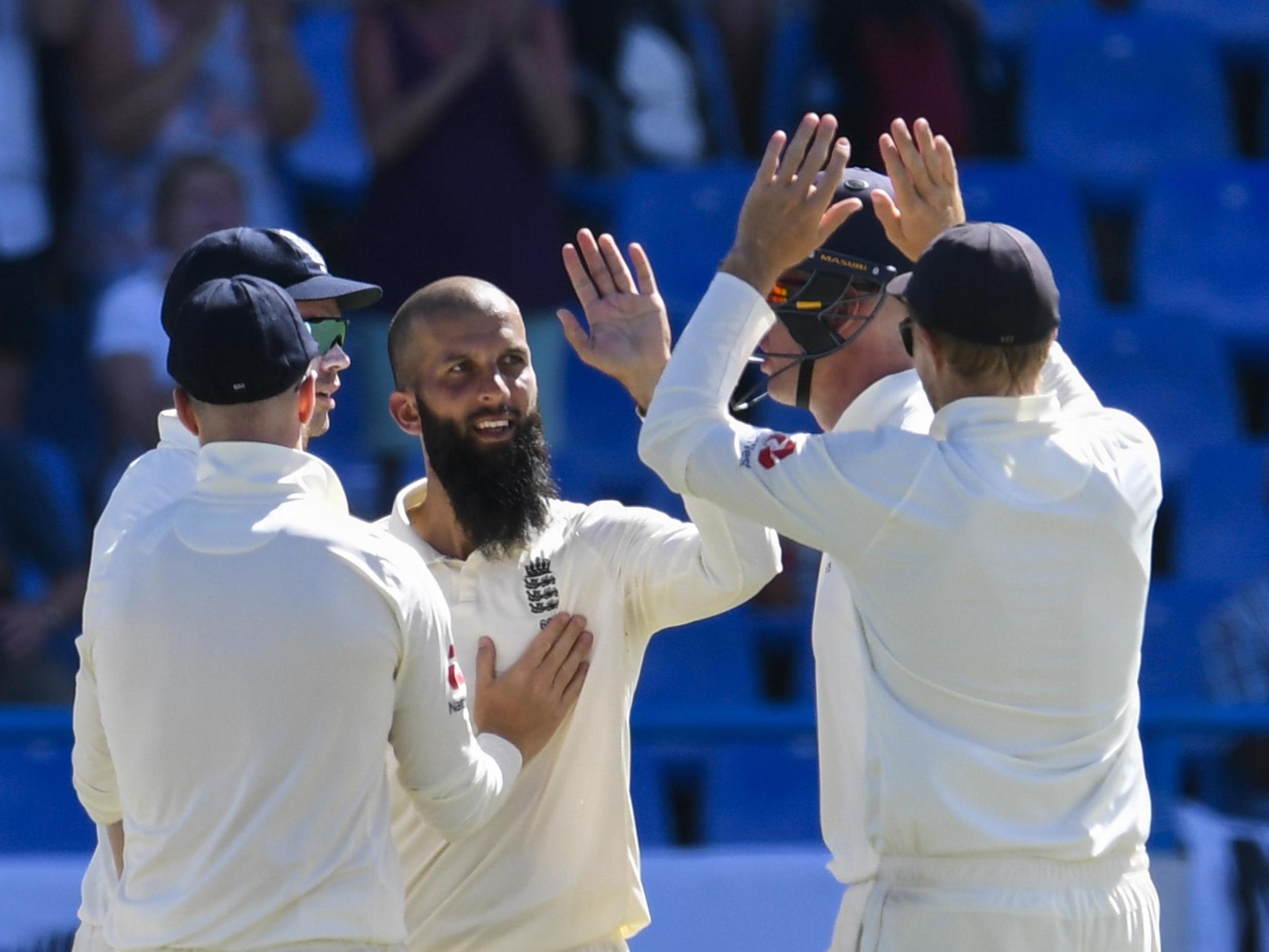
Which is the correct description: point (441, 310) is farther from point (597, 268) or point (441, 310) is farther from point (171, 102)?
point (171, 102)

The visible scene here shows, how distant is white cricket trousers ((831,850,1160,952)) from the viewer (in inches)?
105

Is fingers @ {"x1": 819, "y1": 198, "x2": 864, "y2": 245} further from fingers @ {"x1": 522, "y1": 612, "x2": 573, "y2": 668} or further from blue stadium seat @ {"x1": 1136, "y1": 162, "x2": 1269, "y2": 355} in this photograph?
blue stadium seat @ {"x1": 1136, "y1": 162, "x2": 1269, "y2": 355}

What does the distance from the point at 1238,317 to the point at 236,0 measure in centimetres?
411

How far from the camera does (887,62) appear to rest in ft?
23.5

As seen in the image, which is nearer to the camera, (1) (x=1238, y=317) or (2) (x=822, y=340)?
(2) (x=822, y=340)

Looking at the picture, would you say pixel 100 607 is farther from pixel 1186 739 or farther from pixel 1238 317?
pixel 1238 317

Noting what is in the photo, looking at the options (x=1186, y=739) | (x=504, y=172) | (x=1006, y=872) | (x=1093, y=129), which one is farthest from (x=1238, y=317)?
Result: (x=1006, y=872)

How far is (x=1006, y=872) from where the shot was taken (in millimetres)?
2688

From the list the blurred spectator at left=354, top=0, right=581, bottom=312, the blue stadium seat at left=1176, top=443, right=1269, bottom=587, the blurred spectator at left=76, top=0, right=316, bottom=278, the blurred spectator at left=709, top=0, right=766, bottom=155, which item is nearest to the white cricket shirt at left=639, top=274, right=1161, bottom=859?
the blurred spectator at left=354, top=0, right=581, bottom=312

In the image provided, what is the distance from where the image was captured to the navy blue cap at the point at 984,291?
2627mm

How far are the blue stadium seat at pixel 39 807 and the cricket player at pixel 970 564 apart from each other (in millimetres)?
2290

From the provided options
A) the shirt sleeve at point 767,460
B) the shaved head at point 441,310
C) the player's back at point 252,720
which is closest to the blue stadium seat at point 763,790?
the shaved head at point 441,310

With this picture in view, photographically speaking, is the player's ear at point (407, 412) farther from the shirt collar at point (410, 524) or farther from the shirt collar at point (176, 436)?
the shirt collar at point (176, 436)

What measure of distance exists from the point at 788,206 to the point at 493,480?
0.82 meters
